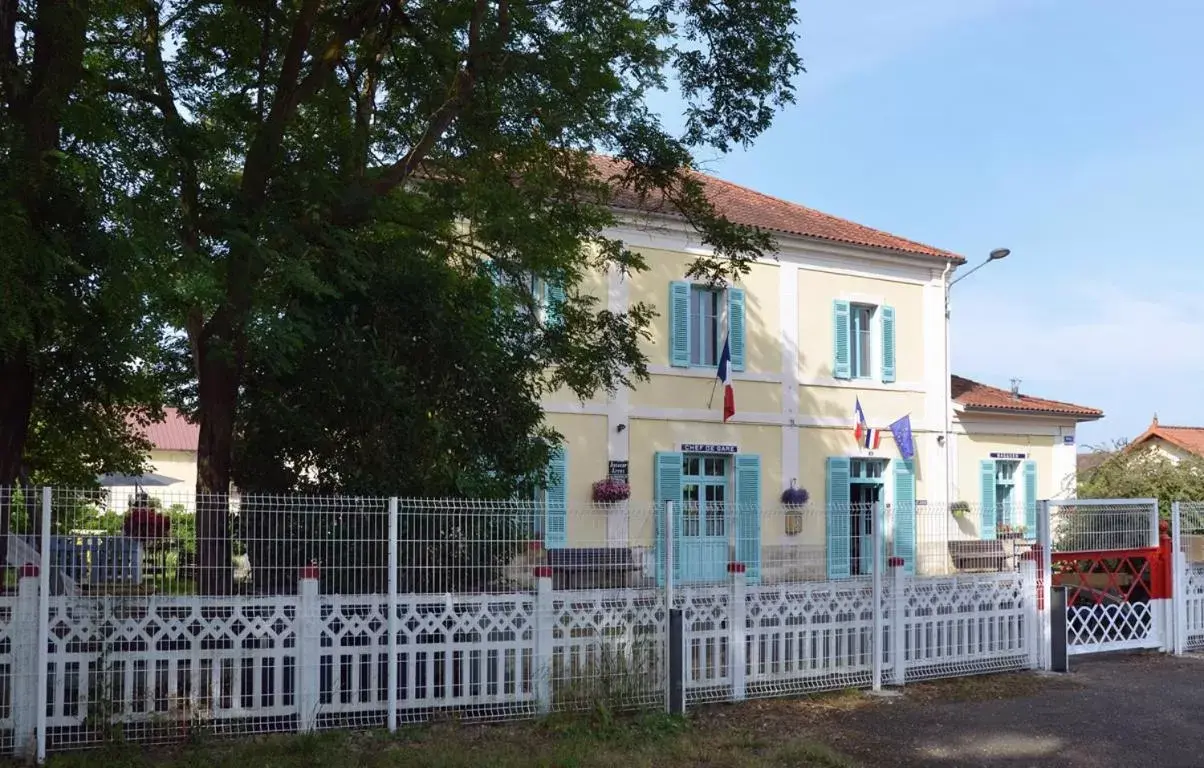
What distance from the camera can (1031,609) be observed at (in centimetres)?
1285

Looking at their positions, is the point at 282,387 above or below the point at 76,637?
above

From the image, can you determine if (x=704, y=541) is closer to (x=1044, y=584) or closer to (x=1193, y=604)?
(x=1044, y=584)

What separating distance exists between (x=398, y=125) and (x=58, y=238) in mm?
4858

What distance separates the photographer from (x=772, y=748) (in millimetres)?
9062

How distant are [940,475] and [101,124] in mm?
20317

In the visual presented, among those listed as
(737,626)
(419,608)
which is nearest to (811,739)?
(737,626)

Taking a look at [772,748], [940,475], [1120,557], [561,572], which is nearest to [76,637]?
[561,572]

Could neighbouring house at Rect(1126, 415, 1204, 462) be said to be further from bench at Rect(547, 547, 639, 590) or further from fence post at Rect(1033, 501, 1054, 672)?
bench at Rect(547, 547, 639, 590)

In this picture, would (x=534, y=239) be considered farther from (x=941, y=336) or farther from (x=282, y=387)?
(x=941, y=336)

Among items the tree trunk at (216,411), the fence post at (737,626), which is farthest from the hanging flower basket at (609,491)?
the fence post at (737,626)

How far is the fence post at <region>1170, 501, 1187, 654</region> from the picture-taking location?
45.8ft

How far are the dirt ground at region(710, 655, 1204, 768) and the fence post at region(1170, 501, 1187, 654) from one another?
3.94 feet

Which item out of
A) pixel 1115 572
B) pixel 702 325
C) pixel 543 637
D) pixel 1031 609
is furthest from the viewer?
pixel 702 325

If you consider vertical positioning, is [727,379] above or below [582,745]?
above
